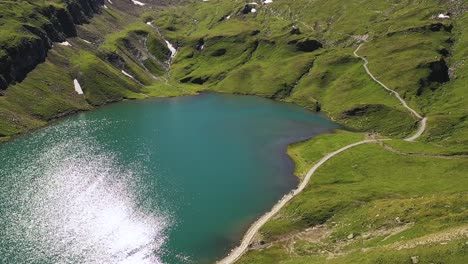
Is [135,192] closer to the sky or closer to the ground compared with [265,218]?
closer to the sky

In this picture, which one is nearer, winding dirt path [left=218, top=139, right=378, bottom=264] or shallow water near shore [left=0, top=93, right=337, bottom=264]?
winding dirt path [left=218, top=139, right=378, bottom=264]

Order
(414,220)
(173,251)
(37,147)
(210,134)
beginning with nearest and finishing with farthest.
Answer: (414,220) → (173,251) → (37,147) → (210,134)

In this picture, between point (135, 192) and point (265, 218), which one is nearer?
point (265, 218)

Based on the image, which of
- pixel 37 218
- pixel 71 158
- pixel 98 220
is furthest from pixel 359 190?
pixel 71 158

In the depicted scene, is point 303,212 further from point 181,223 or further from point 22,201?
point 22,201

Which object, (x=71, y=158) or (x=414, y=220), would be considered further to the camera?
(x=71, y=158)

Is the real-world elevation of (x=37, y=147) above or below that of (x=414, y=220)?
below

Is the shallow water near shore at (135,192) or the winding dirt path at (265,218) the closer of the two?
the winding dirt path at (265,218)

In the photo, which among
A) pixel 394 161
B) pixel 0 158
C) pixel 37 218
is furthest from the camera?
pixel 0 158
